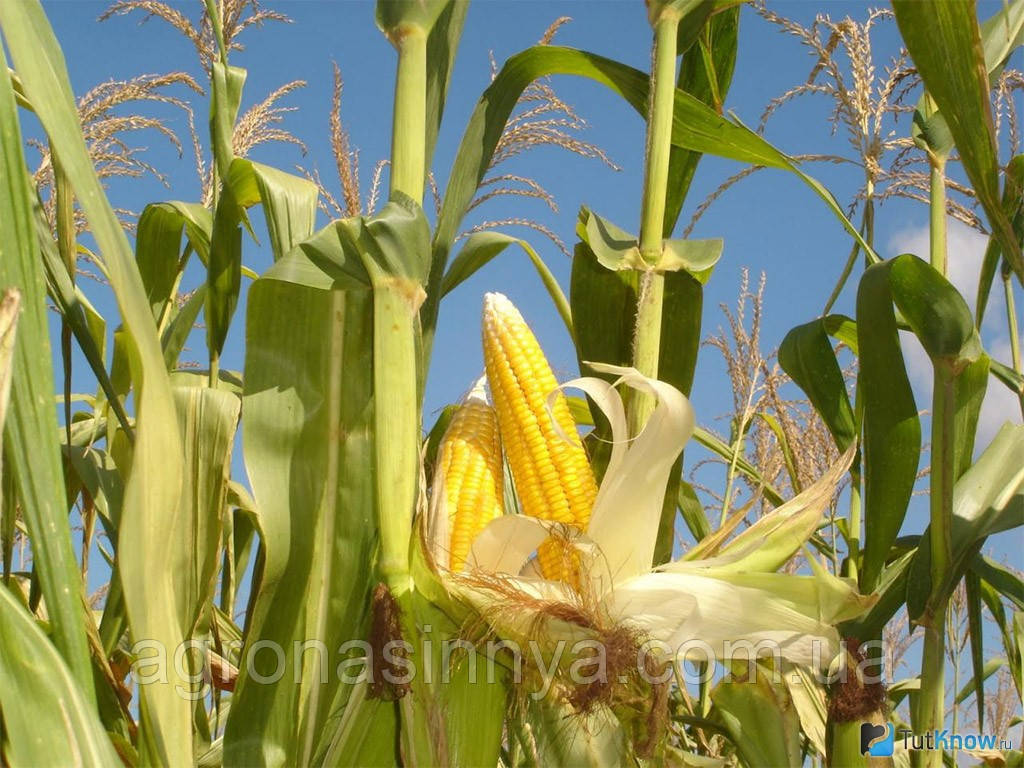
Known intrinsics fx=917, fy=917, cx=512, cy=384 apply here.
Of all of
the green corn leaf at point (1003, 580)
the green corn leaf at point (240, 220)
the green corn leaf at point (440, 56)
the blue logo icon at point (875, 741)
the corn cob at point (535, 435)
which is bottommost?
the blue logo icon at point (875, 741)

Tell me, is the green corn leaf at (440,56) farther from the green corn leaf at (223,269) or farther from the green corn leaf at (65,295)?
the green corn leaf at (65,295)

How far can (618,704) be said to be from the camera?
1.40 meters

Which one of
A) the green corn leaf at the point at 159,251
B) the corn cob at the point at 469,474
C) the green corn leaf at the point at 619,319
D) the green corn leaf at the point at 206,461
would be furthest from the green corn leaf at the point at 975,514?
the green corn leaf at the point at 159,251

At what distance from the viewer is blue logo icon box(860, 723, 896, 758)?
70.7 inches

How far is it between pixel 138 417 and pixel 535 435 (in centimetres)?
65

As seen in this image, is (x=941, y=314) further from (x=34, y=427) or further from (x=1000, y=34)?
(x=34, y=427)

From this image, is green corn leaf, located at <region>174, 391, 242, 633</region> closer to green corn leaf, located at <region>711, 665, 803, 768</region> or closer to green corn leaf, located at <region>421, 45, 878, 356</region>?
green corn leaf, located at <region>421, 45, 878, 356</region>

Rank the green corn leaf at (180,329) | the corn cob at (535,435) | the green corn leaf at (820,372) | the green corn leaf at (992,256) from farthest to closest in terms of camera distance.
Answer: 1. the green corn leaf at (820,372)
2. the green corn leaf at (180,329)
3. the green corn leaf at (992,256)
4. the corn cob at (535,435)

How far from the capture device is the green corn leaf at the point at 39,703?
92 centimetres

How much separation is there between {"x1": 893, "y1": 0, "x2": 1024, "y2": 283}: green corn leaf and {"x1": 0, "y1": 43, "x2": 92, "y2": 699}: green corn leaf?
3.67 feet

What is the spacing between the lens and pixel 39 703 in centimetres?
93

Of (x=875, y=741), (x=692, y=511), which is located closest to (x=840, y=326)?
(x=692, y=511)

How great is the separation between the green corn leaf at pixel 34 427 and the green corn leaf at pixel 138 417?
6 cm

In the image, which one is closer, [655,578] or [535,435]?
[655,578]
